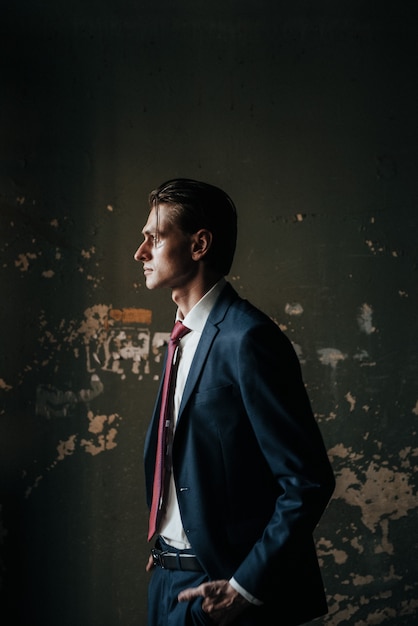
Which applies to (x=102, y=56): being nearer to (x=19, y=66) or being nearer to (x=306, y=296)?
(x=19, y=66)

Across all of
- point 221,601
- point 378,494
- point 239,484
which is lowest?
point 378,494

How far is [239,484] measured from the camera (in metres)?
1.24

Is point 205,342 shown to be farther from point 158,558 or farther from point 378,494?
point 378,494

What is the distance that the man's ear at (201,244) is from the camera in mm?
1418

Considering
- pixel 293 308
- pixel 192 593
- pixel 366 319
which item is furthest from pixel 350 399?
pixel 192 593

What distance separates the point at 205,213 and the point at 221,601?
0.87m

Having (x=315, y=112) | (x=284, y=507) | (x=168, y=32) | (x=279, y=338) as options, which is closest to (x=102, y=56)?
(x=168, y=32)

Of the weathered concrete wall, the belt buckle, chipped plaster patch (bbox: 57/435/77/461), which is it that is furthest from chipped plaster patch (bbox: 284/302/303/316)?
the belt buckle

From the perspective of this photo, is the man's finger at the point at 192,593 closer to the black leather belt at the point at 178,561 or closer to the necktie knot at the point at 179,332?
the black leather belt at the point at 178,561

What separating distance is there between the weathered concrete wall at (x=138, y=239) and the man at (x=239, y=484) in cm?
112

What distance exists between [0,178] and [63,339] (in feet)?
2.37

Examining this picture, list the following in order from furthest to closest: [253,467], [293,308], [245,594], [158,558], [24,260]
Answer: [293,308] → [24,260] → [158,558] → [253,467] → [245,594]

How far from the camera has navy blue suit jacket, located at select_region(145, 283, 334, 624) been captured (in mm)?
1145

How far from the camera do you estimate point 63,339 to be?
2432 millimetres
